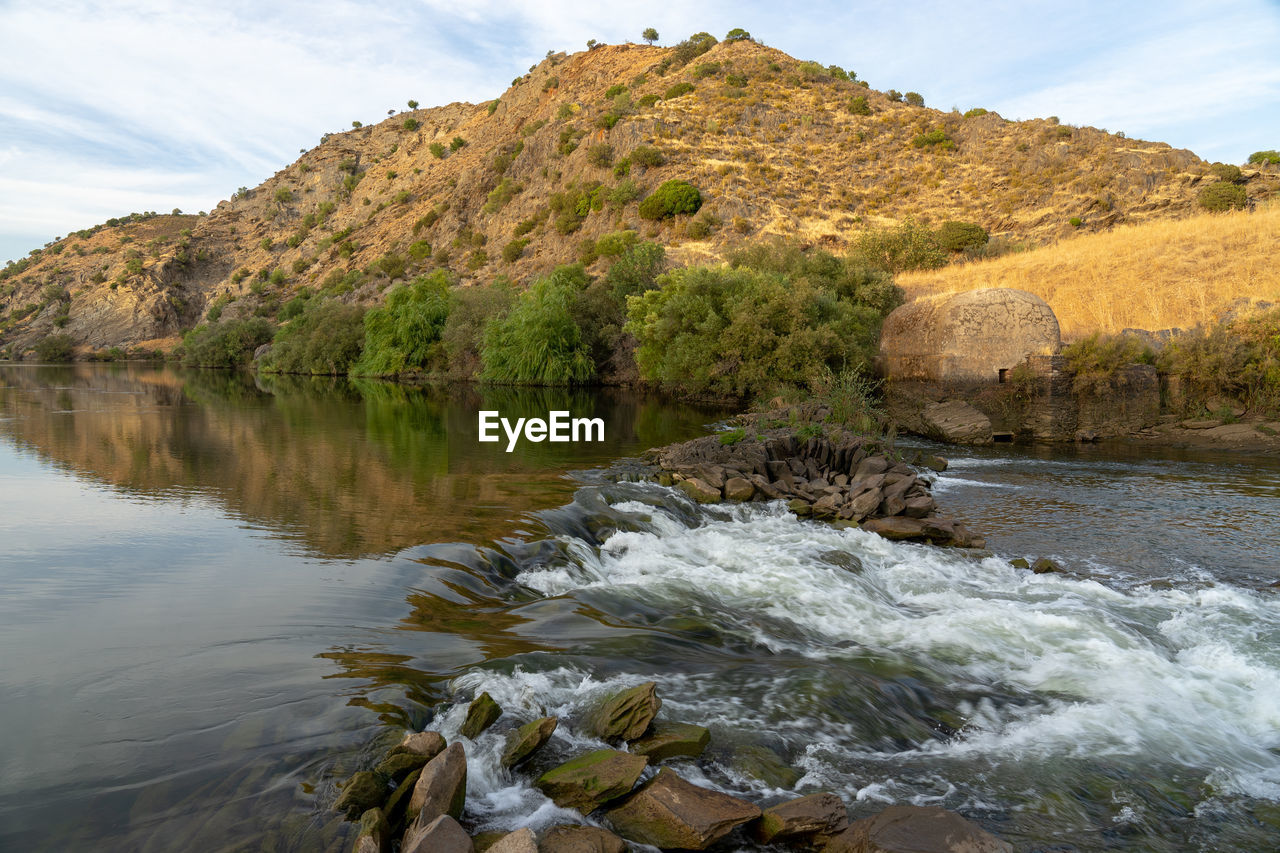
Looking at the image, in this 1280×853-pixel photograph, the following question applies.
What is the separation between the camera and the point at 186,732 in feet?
14.7

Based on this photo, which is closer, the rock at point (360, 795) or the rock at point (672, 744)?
the rock at point (360, 795)

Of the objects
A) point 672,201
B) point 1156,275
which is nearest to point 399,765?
point 1156,275

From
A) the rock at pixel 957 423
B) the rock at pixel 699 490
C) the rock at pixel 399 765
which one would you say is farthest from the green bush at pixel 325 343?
the rock at pixel 399 765

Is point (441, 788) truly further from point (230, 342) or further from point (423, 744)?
point (230, 342)

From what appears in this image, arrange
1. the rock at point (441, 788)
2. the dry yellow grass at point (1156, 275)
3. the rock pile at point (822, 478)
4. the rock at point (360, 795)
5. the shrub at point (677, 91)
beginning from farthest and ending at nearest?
1. the shrub at point (677, 91)
2. the dry yellow grass at point (1156, 275)
3. the rock pile at point (822, 478)
4. the rock at point (360, 795)
5. the rock at point (441, 788)

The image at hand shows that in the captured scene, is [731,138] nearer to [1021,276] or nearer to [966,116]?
[966,116]

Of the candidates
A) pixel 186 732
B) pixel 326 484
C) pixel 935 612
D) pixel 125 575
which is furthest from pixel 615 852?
pixel 326 484

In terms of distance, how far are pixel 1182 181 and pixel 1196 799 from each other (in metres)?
54.0

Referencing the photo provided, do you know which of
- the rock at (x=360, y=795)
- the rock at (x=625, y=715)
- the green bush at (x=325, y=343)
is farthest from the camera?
the green bush at (x=325, y=343)

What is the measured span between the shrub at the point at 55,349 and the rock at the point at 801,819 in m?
104

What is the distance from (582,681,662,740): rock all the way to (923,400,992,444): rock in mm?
17687

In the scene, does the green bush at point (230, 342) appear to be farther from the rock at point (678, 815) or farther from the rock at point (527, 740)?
the rock at point (678, 815)

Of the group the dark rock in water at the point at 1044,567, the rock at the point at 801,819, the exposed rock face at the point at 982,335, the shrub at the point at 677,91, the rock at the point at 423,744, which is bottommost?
the dark rock in water at the point at 1044,567

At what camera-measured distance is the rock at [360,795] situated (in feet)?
12.4
